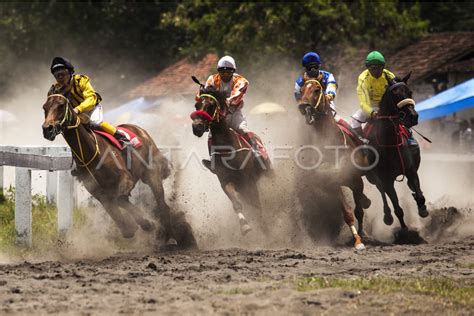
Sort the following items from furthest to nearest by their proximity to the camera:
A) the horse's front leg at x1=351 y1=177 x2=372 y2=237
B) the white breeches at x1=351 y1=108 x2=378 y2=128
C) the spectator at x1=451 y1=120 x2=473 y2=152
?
the spectator at x1=451 y1=120 x2=473 y2=152, the white breeches at x1=351 y1=108 x2=378 y2=128, the horse's front leg at x1=351 y1=177 x2=372 y2=237

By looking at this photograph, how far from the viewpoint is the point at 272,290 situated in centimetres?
890

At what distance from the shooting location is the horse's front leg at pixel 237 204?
13039 mm

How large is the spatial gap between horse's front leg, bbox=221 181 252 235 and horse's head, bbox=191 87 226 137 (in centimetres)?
101

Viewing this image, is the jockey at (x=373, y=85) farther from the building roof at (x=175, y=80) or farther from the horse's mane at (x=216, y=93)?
the building roof at (x=175, y=80)

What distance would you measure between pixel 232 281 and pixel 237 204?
146 inches

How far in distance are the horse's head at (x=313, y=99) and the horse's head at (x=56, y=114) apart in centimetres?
328

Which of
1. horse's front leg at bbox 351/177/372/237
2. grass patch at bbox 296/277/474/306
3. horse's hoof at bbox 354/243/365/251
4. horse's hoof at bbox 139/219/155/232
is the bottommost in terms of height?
grass patch at bbox 296/277/474/306

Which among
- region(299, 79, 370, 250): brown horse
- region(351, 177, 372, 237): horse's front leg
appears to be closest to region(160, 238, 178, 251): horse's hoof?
region(299, 79, 370, 250): brown horse

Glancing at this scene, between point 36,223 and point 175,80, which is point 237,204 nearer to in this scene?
point 36,223

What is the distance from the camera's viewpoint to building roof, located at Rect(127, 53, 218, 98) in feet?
164

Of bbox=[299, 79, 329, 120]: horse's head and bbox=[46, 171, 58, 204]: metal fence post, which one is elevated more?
bbox=[299, 79, 329, 120]: horse's head

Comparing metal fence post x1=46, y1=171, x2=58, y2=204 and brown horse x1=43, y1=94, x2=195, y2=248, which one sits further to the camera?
metal fence post x1=46, y1=171, x2=58, y2=204

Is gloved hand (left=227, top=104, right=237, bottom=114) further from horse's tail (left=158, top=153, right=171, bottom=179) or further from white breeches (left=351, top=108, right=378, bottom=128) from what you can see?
white breeches (left=351, top=108, right=378, bottom=128)

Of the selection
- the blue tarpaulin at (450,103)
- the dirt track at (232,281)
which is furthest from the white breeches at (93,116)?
the blue tarpaulin at (450,103)
